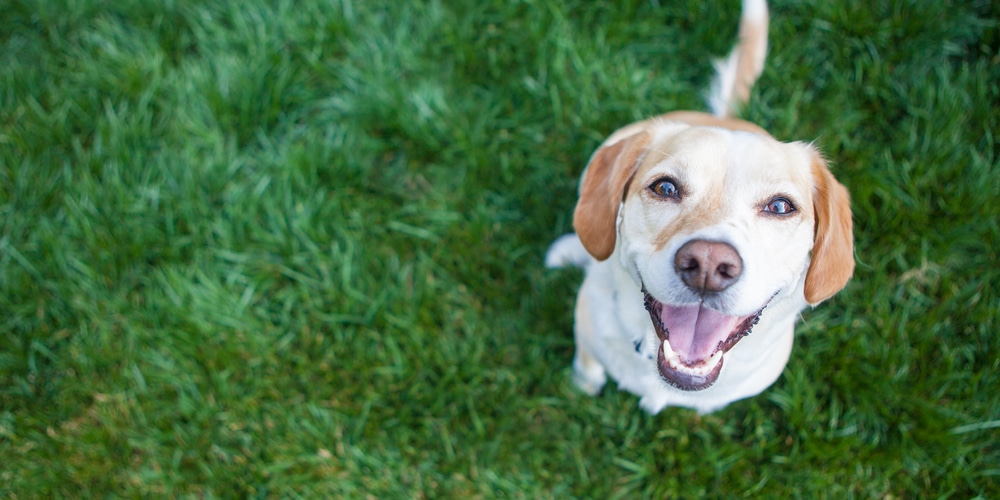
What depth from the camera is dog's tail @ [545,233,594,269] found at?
10.0 ft

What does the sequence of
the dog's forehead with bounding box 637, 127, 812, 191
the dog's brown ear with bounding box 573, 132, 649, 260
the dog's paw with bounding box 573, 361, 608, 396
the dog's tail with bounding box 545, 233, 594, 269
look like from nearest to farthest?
the dog's forehead with bounding box 637, 127, 812, 191 → the dog's brown ear with bounding box 573, 132, 649, 260 → the dog's paw with bounding box 573, 361, 608, 396 → the dog's tail with bounding box 545, 233, 594, 269

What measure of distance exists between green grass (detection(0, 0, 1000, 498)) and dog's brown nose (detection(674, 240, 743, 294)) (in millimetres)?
1318

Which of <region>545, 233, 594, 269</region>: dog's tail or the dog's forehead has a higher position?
the dog's forehead

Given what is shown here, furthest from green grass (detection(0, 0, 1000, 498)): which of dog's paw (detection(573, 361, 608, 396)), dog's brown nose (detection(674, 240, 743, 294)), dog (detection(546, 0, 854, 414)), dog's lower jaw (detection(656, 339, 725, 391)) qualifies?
dog's brown nose (detection(674, 240, 743, 294))

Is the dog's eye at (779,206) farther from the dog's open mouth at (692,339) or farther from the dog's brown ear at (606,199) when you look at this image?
the dog's brown ear at (606,199)

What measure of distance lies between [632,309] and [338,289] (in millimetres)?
1503

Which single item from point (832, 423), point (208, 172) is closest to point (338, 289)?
point (208, 172)

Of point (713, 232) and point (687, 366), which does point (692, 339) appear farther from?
point (713, 232)

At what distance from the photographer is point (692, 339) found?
6.79ft

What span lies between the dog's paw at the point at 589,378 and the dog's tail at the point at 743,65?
142 centimetres

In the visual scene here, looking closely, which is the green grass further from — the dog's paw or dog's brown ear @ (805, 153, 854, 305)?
dog's brown ear @ (805, 153, 854, 305)

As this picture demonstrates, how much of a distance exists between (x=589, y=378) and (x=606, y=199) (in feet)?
3.41

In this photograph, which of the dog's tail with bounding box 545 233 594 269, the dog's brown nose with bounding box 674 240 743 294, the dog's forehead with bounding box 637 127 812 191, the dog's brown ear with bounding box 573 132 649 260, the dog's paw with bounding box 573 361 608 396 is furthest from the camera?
the dog's tail with bounding box 545 233 594 269

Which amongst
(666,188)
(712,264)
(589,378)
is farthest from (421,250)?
(712,264)
